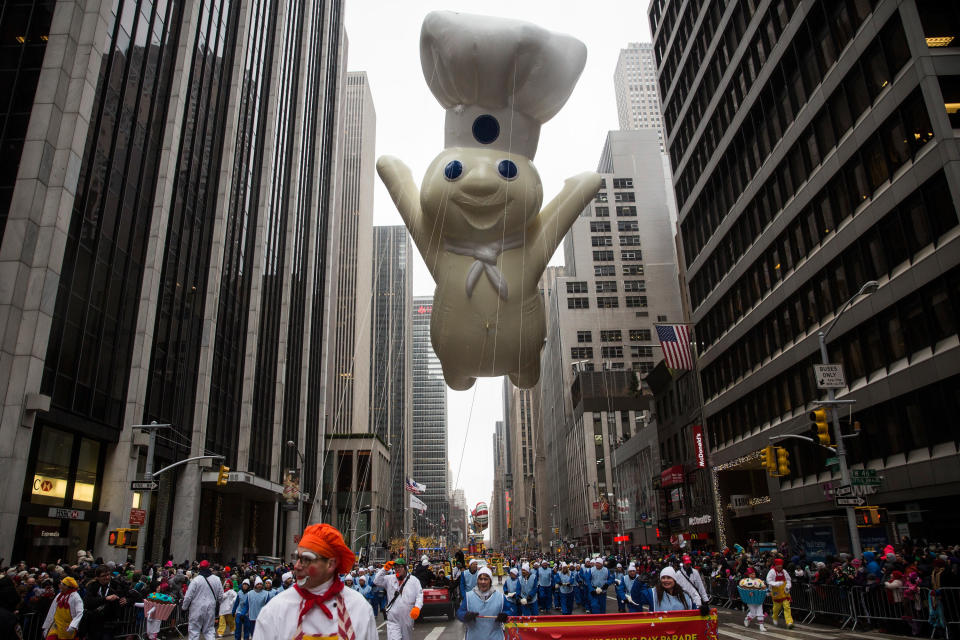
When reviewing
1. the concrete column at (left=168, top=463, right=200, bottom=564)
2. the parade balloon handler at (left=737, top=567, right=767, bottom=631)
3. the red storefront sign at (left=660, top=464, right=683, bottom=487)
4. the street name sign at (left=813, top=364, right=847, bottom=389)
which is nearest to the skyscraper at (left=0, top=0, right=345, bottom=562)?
the concrete column at (left=168, top=463, right=200, bottom=564)

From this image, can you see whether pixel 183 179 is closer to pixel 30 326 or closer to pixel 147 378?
pixel 147 378

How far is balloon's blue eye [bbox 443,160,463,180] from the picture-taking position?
6.46m

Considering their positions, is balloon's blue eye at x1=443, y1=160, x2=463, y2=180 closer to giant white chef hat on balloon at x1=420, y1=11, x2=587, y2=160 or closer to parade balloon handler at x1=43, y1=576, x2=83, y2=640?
giant white chef hat on balloon at x1=420, y1=11, x2=587, y2=160

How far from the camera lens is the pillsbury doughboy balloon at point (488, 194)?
21.1 ft

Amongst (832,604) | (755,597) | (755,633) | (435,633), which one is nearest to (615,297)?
(832,604)

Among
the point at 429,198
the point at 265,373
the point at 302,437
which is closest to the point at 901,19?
the point at 429,198

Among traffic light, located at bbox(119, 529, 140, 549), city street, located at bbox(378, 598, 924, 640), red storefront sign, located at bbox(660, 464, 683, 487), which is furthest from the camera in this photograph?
red storefront sign, located at bbox(660, 464, 683, 487)

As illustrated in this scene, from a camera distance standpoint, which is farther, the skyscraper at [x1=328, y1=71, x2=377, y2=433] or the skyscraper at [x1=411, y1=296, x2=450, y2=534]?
the skyscraper at [x1=411, y1=296, x2=450, y2=534]

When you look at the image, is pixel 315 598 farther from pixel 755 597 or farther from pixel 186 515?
pixel 186 515

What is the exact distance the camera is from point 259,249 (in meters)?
43.4

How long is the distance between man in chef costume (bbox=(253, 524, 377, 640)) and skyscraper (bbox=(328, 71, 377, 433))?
245ft

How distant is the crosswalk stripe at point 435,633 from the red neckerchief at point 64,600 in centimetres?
726

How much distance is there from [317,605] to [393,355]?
98.2m

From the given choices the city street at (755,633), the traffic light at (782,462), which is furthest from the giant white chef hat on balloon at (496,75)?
the traffic light at (782,462)
